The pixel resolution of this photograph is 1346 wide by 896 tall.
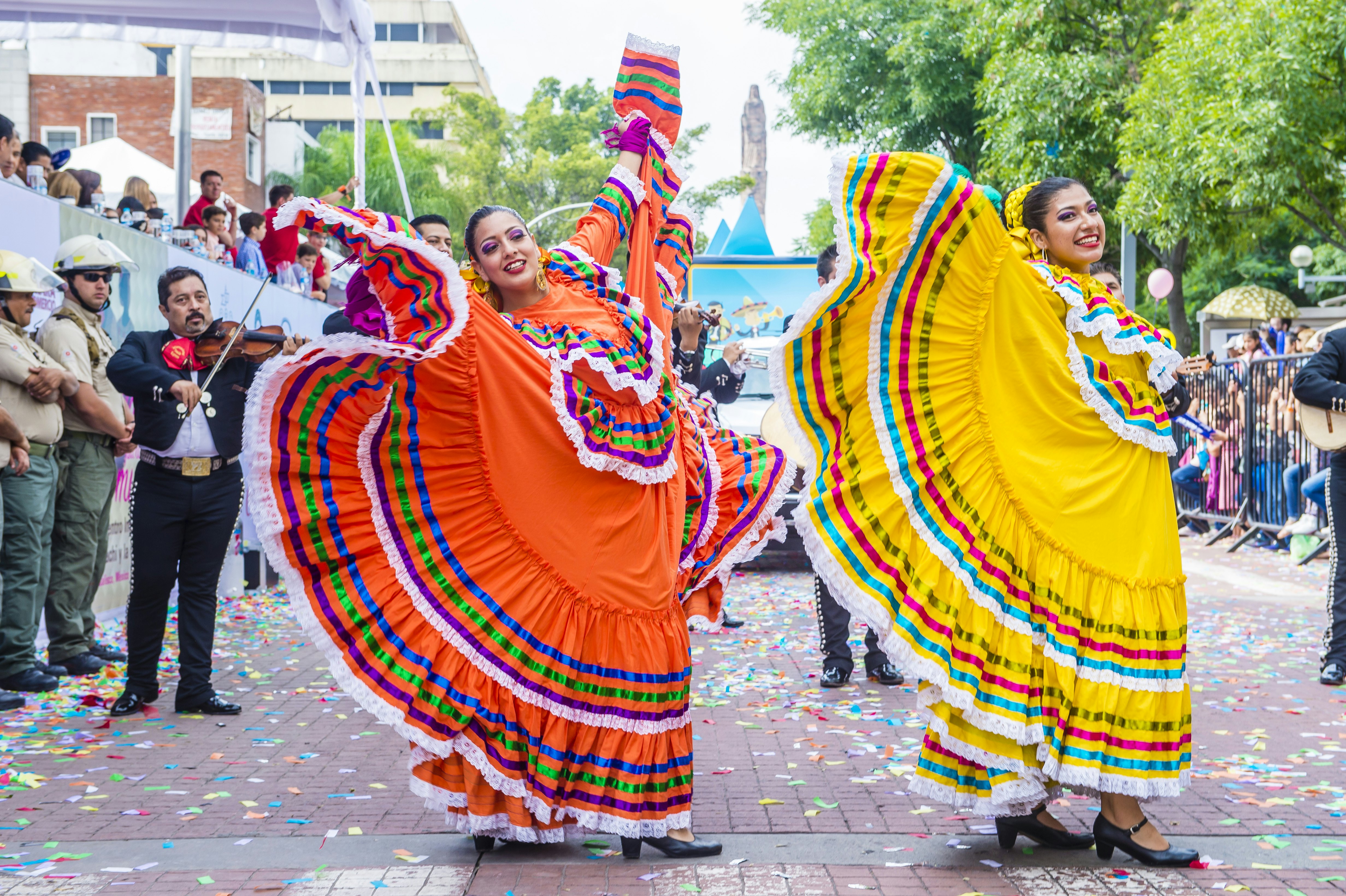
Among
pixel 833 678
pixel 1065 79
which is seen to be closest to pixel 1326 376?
pixel 833 678

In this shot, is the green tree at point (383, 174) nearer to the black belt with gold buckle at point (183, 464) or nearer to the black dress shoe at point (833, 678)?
the black belt with gold buckle at point (183, 464)

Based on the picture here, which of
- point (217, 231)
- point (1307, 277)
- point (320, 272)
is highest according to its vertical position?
point (1307, 277)

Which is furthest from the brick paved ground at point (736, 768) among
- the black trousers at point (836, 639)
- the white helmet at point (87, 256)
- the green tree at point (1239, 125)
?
the green tree at point (1239, 125)

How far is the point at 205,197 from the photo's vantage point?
1198 centimetres

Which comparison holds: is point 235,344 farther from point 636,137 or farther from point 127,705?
point 636,137

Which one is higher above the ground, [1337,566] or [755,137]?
[755,137]

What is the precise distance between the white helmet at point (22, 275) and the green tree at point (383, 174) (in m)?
33.1

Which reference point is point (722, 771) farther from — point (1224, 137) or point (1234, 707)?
point (1224, 137)

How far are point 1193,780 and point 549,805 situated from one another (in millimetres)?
2431

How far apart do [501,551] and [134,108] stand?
136 feet

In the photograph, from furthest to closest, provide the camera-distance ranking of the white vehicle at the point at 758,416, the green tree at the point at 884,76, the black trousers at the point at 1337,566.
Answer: the green tree at the point at 884,76 < the white vehicle at the point at 758,416 < the black trousers at the point at 1337,566

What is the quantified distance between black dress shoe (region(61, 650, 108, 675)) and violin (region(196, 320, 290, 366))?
199 cm

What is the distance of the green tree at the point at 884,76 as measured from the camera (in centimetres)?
2414

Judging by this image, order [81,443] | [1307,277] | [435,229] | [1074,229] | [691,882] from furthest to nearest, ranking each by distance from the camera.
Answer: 1. [1307,277]
2. [81,443]
3. [435,229]
4. [1074,229]
5. [691,882]
